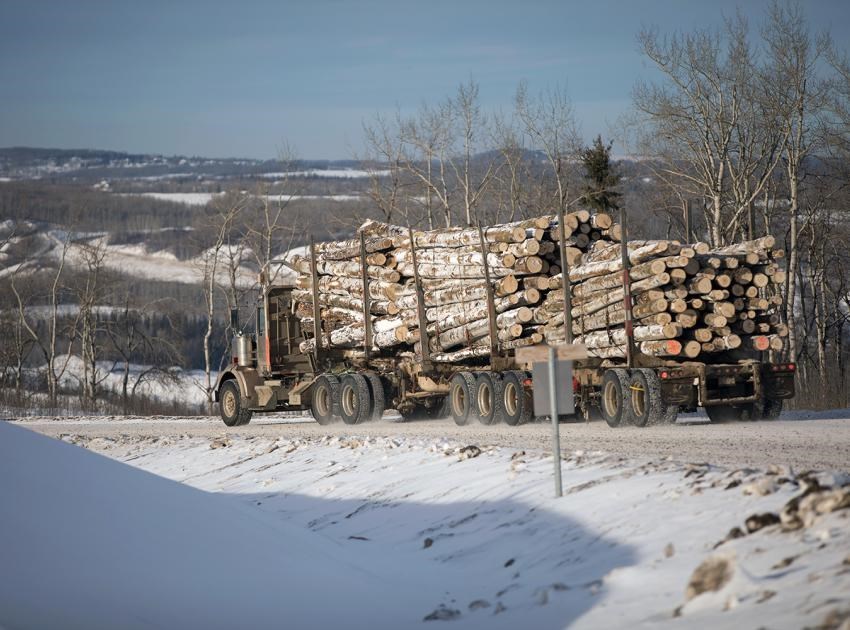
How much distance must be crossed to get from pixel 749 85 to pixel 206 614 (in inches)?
1257

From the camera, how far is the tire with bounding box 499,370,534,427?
66.1 feet

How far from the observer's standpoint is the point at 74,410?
131ft

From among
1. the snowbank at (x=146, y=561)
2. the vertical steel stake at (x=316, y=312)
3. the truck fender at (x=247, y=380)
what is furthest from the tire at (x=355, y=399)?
the snowbank at (x=146, y=561)

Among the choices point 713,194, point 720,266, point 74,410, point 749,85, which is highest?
point 749,85

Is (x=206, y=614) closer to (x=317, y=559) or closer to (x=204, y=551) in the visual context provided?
(x=204, y=551)

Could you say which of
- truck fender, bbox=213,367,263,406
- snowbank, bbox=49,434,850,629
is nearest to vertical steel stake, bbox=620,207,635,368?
snowbank, bbox=49,434,850,629

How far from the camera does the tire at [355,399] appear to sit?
2353 cm

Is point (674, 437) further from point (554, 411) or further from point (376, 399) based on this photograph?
point (376, 399)

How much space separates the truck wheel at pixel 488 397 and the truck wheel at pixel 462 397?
11 centimetres

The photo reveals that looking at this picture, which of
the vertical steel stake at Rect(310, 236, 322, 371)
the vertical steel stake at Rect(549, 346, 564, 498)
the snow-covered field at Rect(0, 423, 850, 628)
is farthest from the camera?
the vertical steel stake at Rect(310, 236, 322, 371)

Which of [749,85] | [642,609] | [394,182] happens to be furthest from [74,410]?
[642,609]

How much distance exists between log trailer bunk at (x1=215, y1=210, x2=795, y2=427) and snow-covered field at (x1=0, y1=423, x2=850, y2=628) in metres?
1.69

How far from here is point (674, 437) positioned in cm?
1563

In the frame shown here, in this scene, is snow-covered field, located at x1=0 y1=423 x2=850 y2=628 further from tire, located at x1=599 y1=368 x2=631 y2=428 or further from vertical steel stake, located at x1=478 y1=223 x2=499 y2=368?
vertical steel stake, located at x1=478 y1=223 x2=499 y2=368
